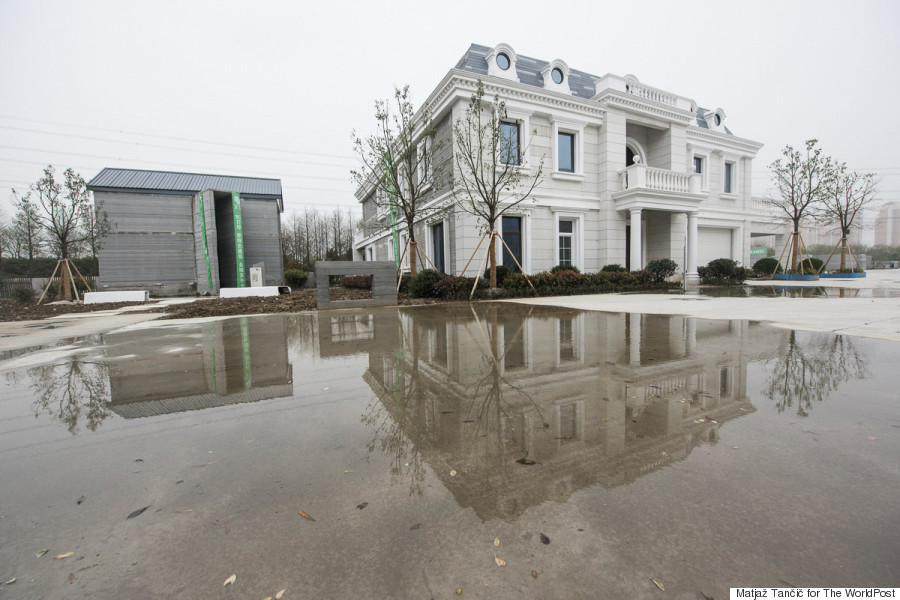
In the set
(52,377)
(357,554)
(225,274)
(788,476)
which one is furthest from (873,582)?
(225,274)

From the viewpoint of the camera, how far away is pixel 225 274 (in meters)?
23.1

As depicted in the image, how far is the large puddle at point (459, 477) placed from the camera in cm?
146

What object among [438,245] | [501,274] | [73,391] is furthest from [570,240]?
[73,391]

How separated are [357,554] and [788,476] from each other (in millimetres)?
2165

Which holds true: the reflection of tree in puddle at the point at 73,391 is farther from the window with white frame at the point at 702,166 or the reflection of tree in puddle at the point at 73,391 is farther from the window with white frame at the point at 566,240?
the window with white frame at the point at 702,166

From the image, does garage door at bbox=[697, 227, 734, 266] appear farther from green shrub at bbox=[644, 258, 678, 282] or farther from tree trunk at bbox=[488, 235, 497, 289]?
tree trunk at bbox=[488, 235, 497, 289]

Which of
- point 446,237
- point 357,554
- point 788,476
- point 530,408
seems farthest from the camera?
point 446,237

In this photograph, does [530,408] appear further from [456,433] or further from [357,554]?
[357,554]

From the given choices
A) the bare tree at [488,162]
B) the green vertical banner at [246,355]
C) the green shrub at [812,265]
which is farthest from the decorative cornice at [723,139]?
the green vertical banner at [246,355]

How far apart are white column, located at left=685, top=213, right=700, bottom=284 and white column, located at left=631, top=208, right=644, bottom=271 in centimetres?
302

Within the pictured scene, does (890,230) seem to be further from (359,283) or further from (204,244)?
(204,244)

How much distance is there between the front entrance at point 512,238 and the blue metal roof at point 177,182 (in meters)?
16.0

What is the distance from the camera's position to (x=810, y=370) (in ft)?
12.4

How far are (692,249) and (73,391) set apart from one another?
2134cm
